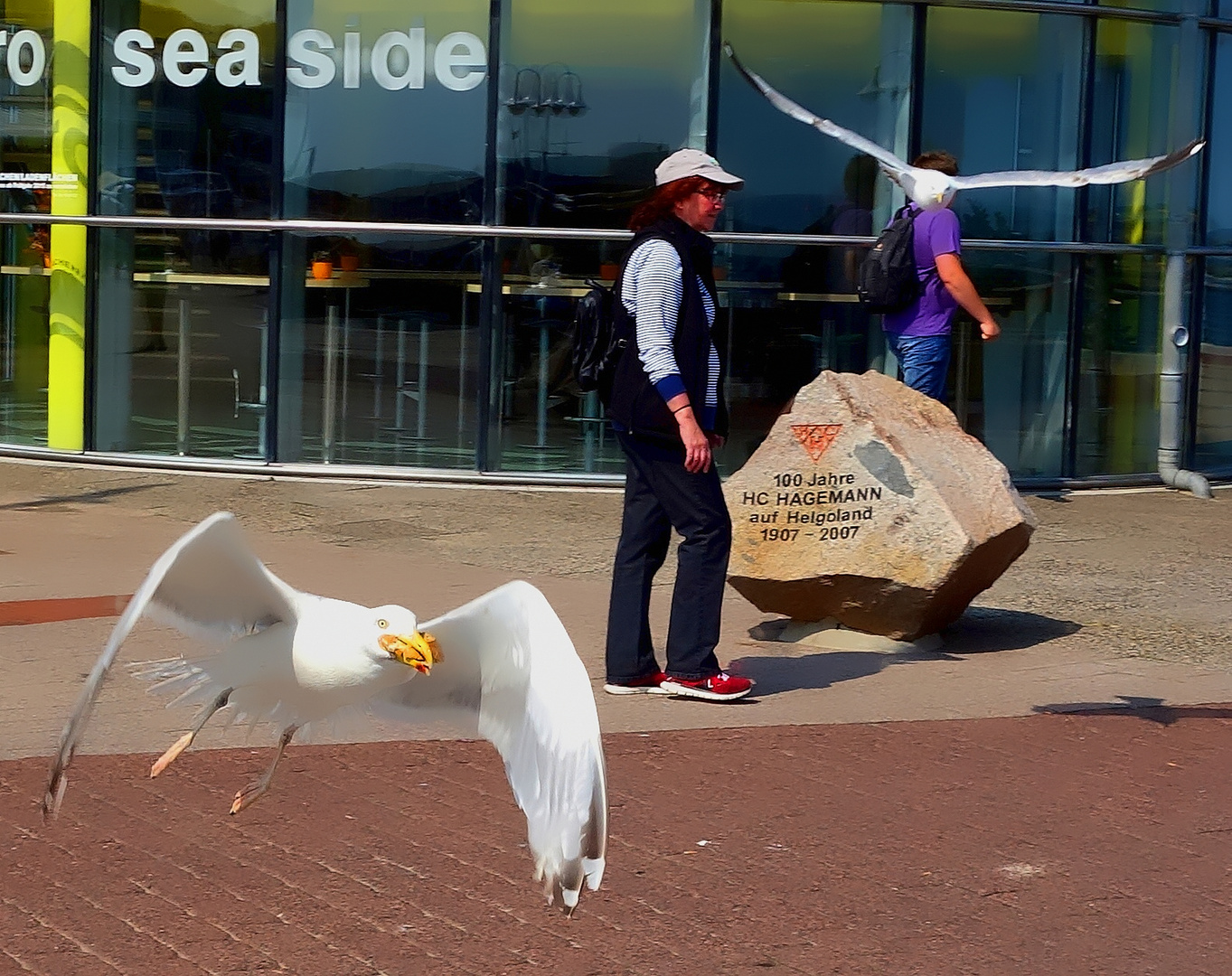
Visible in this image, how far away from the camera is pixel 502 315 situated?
1268 centimetres

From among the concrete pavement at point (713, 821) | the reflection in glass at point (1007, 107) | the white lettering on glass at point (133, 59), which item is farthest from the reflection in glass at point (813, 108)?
the concrete pavement at point (713, 821)

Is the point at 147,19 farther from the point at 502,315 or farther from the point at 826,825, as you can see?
the point at 826,825

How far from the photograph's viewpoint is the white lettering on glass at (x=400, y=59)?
497 inches

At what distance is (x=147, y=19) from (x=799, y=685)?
7940mm

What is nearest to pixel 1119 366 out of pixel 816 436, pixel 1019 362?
pixel 1019 362

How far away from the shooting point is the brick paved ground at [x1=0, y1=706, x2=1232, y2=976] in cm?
446

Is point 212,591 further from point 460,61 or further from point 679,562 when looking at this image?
point 460,61

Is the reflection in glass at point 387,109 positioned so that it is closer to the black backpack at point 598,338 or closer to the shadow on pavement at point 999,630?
the shadow on pavement at point 999,630

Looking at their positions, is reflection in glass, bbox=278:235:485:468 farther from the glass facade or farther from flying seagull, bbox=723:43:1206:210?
flying seagull, bbox=723:43:1206:210

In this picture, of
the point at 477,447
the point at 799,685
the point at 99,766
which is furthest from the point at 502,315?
the point at 99,766

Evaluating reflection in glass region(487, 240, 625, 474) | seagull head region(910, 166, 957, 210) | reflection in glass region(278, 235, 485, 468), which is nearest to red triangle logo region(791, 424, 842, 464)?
seagull head region(910, 166, 957, 210)

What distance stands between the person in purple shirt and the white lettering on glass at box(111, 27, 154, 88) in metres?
6.07

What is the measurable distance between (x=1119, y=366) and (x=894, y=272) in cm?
497

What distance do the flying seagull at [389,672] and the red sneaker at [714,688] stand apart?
243cm
